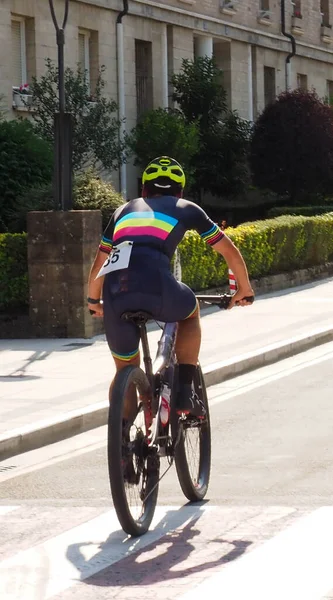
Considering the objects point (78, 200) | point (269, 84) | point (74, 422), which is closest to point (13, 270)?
point (78, 200)

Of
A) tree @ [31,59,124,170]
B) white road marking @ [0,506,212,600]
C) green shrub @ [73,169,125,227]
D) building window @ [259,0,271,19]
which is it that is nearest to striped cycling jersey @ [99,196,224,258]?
white road marking @ [0,506,212,600]

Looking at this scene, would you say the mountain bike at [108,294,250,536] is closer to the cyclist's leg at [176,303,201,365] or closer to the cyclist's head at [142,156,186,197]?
the cyclist's leg at [176,303,201,365]

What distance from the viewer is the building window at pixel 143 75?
115 feet

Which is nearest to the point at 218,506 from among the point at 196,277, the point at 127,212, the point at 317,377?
the point at 127,212

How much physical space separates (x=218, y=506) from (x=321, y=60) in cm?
4020

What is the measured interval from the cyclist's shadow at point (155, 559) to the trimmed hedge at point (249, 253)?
33.7 ft

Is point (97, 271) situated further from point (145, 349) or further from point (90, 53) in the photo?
point (90, 53)

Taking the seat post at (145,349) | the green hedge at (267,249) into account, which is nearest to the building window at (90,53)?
the green hedge at (267,249)

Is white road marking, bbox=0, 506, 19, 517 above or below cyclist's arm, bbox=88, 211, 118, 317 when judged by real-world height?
below

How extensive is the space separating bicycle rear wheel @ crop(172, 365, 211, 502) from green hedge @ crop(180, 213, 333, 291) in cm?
1134

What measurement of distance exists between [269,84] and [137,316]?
37.2m

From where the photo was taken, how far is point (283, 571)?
604 cm

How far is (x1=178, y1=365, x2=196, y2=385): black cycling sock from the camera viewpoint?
7.46m

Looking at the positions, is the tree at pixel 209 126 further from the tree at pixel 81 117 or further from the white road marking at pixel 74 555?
the white road marking at pixel 74 555
